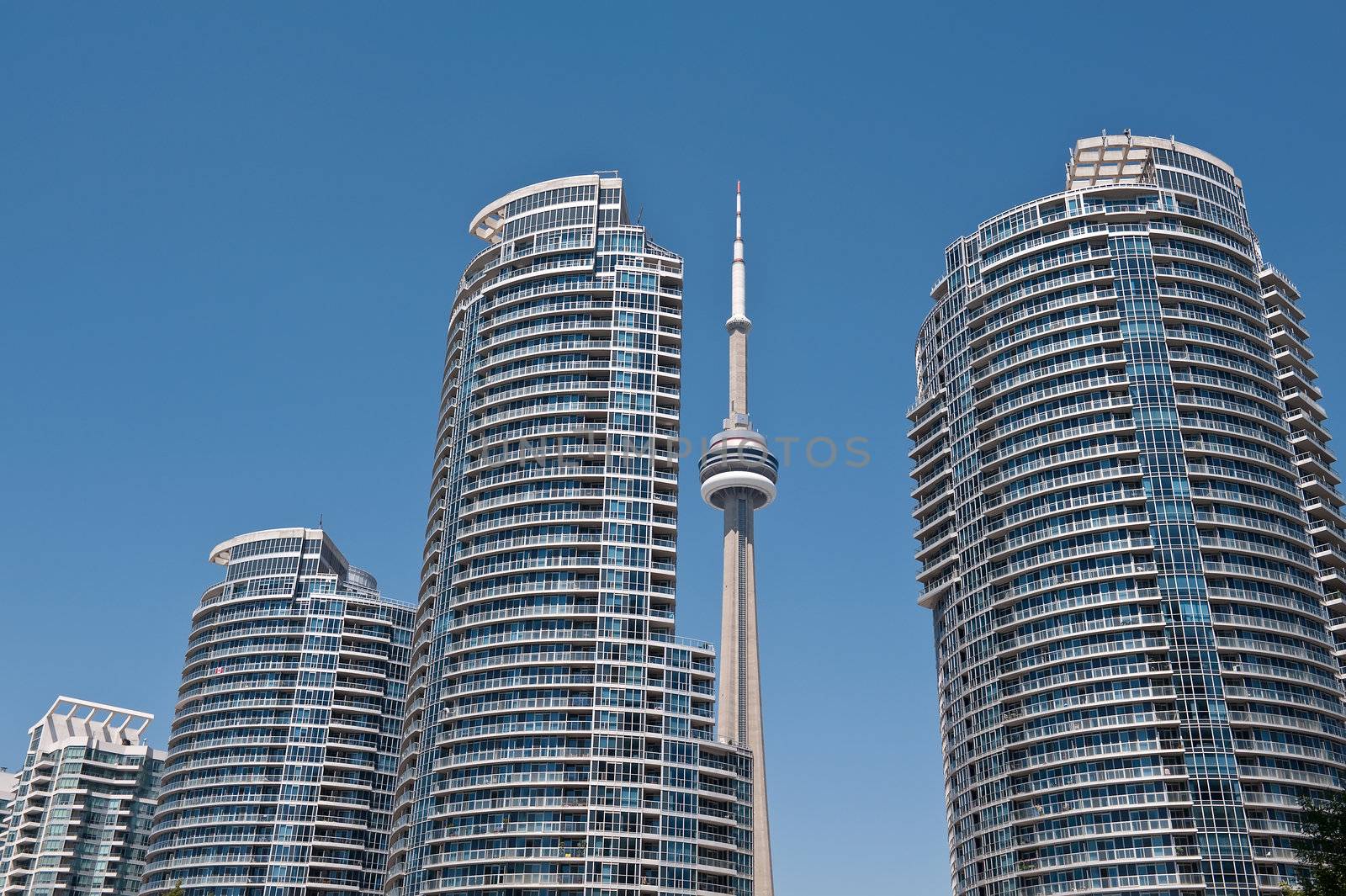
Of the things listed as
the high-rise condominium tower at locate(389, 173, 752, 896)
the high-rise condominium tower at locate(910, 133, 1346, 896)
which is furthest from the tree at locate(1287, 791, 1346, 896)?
the high-rise condominium tower at locate(389, 173, 752, 896)

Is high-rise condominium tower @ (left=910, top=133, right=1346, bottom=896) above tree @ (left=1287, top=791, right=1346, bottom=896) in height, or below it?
above

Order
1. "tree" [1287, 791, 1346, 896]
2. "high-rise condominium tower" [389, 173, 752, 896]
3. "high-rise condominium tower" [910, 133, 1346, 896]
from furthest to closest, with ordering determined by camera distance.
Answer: "high-rise condominium tower" [389, 173, 752, 896], "high-rise condominium tower" [910, 133, 1346, 896], "tree" [1287, 791, 1346, 896]

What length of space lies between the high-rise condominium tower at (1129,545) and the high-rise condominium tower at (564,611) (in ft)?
106

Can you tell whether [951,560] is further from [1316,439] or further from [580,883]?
[580,883]

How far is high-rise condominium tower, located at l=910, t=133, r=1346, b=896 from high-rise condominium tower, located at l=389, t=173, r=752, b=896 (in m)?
32.2

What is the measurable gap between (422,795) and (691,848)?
31.0 meters

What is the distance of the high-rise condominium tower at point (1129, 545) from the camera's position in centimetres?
13325

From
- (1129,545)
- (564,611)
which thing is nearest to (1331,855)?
(1129,545)

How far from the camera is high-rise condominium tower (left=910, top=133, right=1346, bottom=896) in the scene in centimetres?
13325

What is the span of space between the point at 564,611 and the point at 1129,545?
203 feet

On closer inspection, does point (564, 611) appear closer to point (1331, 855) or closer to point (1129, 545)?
point (1129, 545)

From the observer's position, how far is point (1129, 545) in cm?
14262

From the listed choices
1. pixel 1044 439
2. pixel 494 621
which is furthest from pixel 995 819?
pixel 494 621

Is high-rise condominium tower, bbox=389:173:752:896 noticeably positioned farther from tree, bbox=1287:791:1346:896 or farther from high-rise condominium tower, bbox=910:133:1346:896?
tree, bbox=1287:791:1346:896
